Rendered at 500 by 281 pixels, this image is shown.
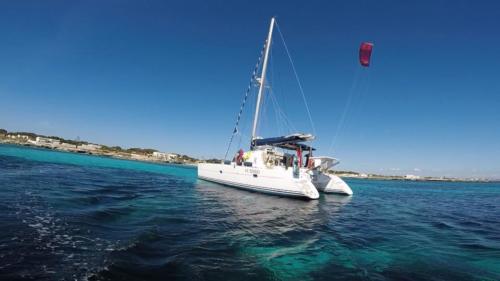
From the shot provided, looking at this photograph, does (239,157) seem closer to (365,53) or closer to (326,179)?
(326,179)

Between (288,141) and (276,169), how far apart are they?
297cm

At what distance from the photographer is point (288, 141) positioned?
2481 cm

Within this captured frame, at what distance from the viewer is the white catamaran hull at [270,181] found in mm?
21875

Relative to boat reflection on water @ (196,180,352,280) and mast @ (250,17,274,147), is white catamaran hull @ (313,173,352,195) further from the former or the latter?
boat reflection on water @ (196,180,352,280)

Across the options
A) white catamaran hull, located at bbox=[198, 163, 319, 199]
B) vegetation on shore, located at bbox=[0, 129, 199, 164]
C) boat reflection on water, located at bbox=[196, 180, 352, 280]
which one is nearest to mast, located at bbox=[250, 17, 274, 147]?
white catamaran hull, located at bbox=[198, 163, 319, 199]

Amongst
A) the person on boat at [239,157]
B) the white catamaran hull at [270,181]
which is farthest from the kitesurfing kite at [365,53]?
the person on boat at [239,157]

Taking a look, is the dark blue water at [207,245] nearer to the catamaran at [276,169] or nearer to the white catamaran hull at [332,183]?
the catamaran at [276,169]

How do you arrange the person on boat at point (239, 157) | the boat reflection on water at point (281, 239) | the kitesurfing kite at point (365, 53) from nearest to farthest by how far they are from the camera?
the boat reflection on water at point (281, 239) → the kitesurfing kite at point (365, 53) → the person on boat at point (239, 157)

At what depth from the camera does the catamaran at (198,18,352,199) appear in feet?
73.4

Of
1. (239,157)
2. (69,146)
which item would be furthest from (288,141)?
(69,146)

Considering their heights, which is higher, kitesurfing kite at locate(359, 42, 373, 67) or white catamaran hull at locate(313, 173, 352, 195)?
kitesurfing kite at locate(359, 42, 373, 67)

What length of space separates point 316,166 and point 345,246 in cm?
1753

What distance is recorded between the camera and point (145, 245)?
24.4 ft

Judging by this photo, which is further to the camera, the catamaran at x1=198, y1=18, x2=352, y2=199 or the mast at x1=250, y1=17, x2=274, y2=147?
the mast at x1=250, y1=17, x2=274, y2=147
